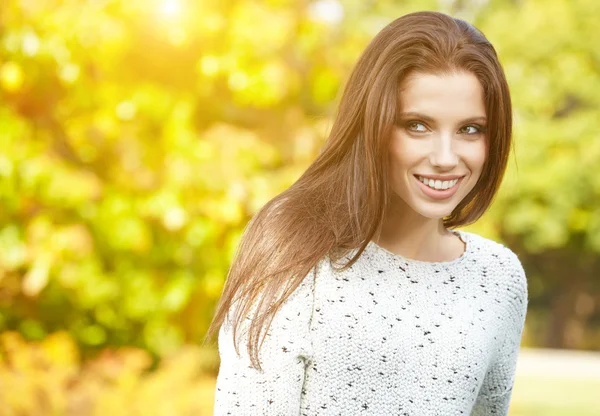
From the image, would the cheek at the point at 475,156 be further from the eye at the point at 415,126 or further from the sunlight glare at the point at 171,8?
the sunlight glare at the point at 171,8

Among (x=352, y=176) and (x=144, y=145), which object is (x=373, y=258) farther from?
(x=144, y=145)

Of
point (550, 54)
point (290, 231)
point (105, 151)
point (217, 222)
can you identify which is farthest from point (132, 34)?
point (550, 54)

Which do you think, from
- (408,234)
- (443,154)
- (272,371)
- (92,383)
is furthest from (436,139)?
(92,383)

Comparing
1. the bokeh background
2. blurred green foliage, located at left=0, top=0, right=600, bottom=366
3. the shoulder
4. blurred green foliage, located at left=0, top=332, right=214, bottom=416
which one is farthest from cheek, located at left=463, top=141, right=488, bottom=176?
blurred green foliage, located at left=0, top=332, right=214, bottom=416

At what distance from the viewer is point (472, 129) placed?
157 cm

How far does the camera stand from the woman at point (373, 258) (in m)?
1.47

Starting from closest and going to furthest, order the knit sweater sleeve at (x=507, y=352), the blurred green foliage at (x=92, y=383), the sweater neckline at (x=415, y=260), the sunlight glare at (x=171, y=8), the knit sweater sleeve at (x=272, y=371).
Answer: the knit sweater sleeve at (x=272, y=371) → the sweater neckline at (x=415, y=260) → the knit sweater sleeve at (x=507, y=352) → the sunlight glare at (x=171, y=8) → the blurred green foliage at (x=92, y=383)

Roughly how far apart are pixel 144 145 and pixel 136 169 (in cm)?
14

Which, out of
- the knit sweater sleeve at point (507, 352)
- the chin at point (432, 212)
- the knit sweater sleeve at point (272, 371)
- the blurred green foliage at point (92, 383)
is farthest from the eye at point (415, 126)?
the blurred green foliage at point (92, 383)

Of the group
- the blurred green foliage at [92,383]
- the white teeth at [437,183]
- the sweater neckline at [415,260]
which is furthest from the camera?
the blurred green foliage at [92,383]

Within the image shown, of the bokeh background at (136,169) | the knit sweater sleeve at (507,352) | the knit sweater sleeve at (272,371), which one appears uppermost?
the bokeh background at (136,169)

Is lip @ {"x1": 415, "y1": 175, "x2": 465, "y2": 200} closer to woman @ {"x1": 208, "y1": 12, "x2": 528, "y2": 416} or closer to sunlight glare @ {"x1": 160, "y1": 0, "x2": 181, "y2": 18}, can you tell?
woman @ {"x1": 208, "y1": 12, "x2": 528, "y2": 416}

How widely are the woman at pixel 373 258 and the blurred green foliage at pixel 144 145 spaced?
2398mm

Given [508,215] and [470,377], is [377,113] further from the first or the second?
[508,215]
